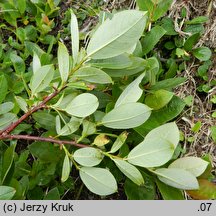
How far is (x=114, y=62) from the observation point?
99 centimetres

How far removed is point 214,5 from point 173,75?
31 centimetres

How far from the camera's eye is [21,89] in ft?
4.37

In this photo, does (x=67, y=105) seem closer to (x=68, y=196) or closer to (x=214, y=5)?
(x=68, y=196)

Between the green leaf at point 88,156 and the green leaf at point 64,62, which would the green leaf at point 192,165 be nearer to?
the green leaf at point 88,156

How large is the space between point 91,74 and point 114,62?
0.25 ft

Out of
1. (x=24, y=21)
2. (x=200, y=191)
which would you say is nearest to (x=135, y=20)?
(x=200, y=191)

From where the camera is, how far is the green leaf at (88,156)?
97 cm

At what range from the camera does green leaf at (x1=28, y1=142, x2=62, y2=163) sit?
109cm

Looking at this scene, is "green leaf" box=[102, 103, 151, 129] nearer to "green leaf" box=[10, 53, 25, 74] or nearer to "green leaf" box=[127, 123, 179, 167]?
"green leaf" box=[127, 123, 179, 167]

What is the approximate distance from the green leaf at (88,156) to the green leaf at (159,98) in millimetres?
235

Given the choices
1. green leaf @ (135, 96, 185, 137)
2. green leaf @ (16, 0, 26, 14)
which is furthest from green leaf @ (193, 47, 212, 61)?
green leaf @ (16, 0, 26, 14)

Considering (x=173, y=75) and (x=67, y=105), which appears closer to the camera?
(x=67, y=105)
